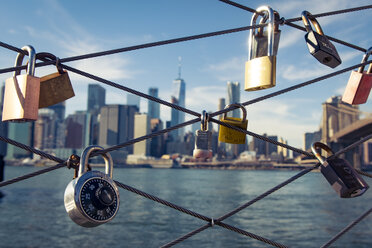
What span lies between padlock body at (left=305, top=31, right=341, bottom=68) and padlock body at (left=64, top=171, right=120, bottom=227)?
1.29 metres

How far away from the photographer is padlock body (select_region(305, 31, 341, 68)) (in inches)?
79.1

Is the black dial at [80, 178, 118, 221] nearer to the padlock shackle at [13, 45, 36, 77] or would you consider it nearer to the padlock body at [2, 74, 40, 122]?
the padlock body at [2, 74, 40, 122]

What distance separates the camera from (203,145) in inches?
82.9

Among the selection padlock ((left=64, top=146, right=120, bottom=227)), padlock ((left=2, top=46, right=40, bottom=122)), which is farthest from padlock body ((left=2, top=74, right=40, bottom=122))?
padlock ((left=64, top=146, right=120, bottom=227))

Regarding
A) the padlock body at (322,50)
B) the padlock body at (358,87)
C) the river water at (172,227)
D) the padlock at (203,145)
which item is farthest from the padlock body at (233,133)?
the river water at (172,227)

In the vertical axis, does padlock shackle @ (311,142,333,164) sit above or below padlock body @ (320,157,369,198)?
above

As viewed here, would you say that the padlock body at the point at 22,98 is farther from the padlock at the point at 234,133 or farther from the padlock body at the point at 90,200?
the padlock at the point at 234,133

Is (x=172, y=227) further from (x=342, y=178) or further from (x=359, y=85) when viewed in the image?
(x=342, y=178)

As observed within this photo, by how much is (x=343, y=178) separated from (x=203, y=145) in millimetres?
740

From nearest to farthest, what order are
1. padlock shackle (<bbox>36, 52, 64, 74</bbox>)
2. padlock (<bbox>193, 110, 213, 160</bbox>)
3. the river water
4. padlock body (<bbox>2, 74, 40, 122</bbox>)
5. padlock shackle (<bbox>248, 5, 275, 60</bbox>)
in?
1. padlock body (<bbox>2, 74, 40, 122</bbox>)
2. padlock shackle (<bbox>36, 52, 64, 74</bbox>)
3. padlock shackle (<bbox>248, 5, 275, 60</bbox>)
4. padlock (<bbox>193, 110, 213, 160</bbox>)
5. the river water

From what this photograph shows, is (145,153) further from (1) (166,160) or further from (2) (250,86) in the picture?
(2) (250,86)

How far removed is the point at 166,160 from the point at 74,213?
152 meters

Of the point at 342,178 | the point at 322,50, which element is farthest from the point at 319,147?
the point at 322,50

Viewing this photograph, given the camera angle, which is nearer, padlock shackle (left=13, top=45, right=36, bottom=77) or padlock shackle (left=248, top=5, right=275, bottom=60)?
padlock shackle (left=13, top=45, right=36, bottom=77)
